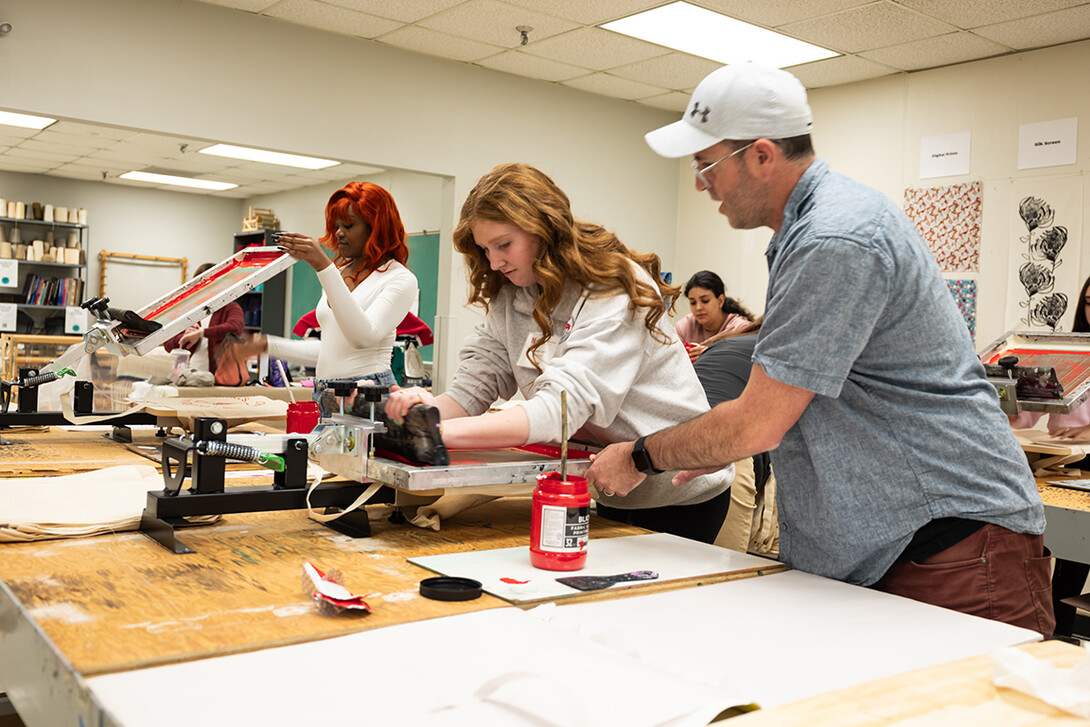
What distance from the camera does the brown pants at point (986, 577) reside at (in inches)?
50.3

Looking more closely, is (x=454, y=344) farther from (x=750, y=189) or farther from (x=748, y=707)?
(x=748, y=707)

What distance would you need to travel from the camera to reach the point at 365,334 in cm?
268

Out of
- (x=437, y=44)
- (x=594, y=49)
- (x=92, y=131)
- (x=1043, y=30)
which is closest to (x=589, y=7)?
(x=594, y=49)

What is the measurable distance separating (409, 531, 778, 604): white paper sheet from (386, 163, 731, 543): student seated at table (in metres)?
0.21

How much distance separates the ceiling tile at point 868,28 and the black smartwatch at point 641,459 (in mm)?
3981

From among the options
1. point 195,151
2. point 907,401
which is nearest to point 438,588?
point 907,401

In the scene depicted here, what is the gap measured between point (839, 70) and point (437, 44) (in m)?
2.55

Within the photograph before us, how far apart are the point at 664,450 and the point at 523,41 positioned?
455cm

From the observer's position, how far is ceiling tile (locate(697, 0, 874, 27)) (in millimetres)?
4660

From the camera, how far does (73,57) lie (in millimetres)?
4703

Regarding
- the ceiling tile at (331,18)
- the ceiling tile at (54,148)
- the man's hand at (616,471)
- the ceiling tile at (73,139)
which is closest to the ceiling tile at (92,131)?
the ceiling tile at (73,139)

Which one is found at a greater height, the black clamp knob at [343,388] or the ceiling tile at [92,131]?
the ceiling tile at [92,131]

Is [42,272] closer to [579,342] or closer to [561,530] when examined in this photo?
[579,342]

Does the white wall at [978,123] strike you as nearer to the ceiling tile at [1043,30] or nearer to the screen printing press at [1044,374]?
the ceiling tile at [1043,30]
